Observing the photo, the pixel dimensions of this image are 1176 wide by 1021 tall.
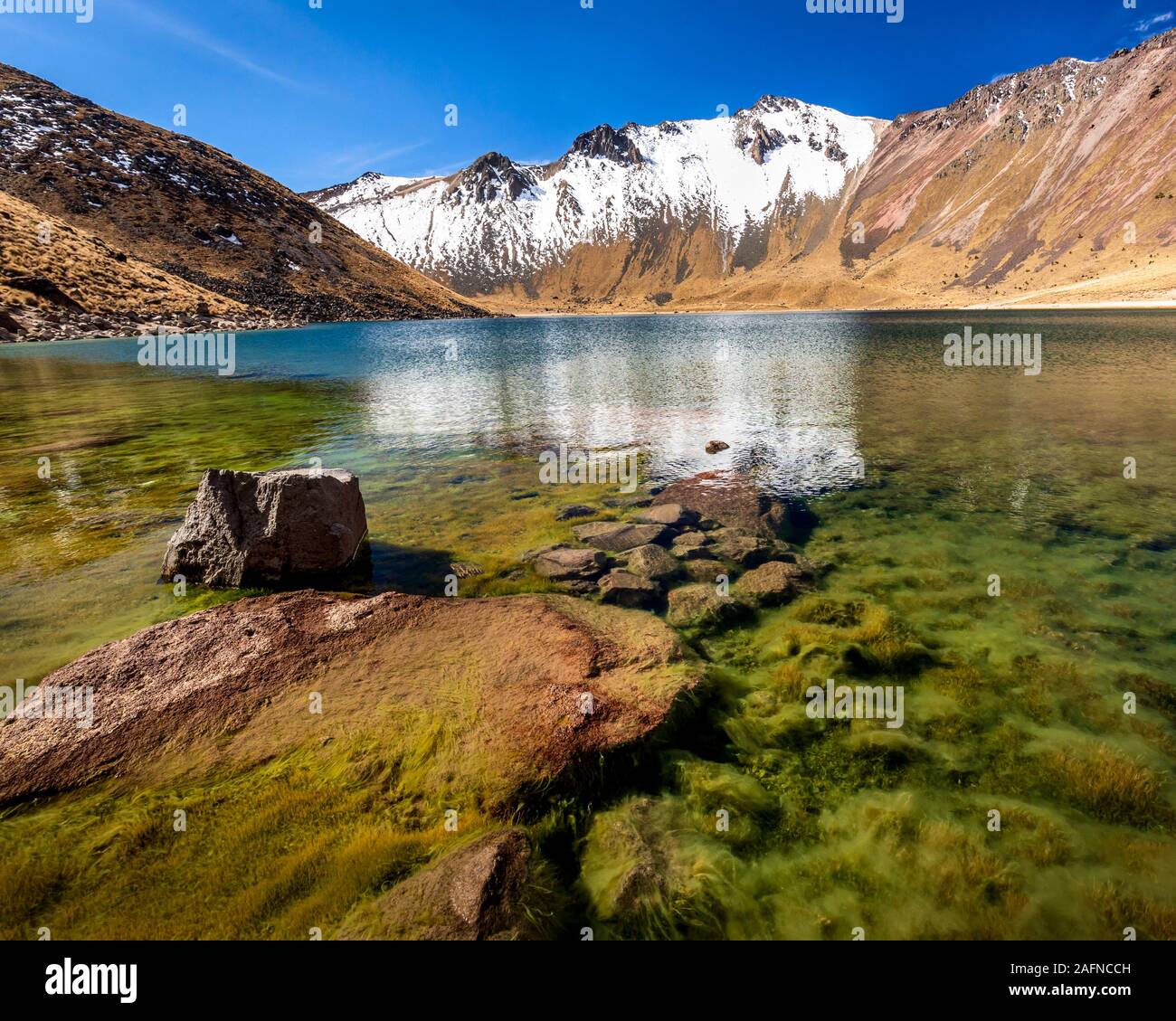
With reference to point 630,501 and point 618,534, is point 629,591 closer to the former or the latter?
point 618,534

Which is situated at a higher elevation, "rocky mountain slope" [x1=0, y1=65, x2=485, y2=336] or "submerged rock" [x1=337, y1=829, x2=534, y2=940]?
"rocky mountain slope" [x1=0, y1=65, x2=485, y2=336]

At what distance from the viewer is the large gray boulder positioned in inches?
376

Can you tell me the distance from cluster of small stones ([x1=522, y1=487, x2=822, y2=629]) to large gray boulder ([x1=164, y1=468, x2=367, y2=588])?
3.97 metres

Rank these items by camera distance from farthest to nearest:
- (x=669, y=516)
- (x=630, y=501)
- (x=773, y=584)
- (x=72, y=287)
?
(x=72, y=287) < (x=630, y=501) < (x=669, y=516) < (x=773, y=584)

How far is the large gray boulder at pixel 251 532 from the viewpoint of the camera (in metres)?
9.56

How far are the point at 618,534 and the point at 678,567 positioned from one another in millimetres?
1885

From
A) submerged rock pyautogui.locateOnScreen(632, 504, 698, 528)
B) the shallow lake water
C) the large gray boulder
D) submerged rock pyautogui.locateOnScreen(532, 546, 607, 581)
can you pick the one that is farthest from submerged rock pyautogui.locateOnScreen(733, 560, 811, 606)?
the large gray boulder

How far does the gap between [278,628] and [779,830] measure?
21.4 feet

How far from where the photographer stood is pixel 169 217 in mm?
122062

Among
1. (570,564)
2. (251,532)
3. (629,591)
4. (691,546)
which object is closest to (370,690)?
(629,591)

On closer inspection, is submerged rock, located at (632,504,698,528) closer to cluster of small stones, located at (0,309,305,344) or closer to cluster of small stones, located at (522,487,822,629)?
cluster of small stones, located at (522,487,822,629)

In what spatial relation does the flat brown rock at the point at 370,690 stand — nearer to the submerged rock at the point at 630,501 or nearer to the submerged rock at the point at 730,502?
the submerged rock at the point at 730,502

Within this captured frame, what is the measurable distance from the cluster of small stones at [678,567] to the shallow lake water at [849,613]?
527 mm

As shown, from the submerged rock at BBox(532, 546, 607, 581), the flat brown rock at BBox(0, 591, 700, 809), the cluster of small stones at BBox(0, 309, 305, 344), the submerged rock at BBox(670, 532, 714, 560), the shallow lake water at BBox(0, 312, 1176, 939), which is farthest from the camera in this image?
the cluster of small stones at BBox(0, 309, 305, 344)
